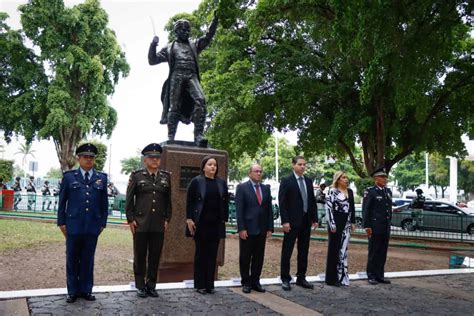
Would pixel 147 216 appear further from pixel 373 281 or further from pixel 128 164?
pixel 128 164

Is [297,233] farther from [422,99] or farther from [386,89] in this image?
[386,89]

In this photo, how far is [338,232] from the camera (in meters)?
7.54

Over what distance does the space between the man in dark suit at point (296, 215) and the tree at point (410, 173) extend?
6256 centimetres

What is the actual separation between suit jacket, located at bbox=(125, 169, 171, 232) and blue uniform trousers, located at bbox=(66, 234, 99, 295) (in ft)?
1.99

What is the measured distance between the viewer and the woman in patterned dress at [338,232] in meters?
7.52

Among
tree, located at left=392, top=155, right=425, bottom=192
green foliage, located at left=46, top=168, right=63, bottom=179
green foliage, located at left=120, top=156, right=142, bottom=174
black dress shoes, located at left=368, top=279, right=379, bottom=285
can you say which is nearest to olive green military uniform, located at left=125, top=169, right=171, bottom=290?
black dress shoes, located at left=368, top=279, right=379, bottom=285

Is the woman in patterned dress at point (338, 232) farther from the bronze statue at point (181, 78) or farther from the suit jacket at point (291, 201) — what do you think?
the bronze statue at point (181, 78)

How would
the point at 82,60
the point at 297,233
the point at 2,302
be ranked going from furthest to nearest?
the point at 82,60 → the point at 297,233 → the point at 2,302

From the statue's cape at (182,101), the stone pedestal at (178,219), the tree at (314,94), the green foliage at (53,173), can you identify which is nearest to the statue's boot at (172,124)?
the statue's cape at (182,101)

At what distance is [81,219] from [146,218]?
823mm

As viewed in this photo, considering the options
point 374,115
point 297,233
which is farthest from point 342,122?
point 297,233

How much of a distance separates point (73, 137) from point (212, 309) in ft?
108

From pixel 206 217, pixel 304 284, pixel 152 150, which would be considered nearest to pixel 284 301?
pixel 304 284

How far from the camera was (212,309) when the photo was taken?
562 centimetres
